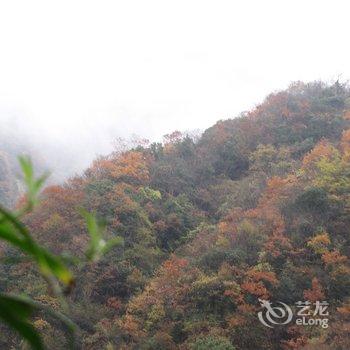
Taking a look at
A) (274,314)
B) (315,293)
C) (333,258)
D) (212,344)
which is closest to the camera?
(212,344)

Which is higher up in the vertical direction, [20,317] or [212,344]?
[212,344]

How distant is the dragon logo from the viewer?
10.0 m

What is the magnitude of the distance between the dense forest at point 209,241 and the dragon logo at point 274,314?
16 cm

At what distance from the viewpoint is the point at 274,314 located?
1052 centimetres

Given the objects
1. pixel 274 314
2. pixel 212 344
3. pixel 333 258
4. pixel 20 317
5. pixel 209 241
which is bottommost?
pixel 20 317

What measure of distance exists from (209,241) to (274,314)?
4511 millimetres

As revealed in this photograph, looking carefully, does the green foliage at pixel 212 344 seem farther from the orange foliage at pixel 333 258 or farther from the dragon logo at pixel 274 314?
the orange foliage at pixel 333 258

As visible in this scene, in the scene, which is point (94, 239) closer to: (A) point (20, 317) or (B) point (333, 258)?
(A) point (20, 317)

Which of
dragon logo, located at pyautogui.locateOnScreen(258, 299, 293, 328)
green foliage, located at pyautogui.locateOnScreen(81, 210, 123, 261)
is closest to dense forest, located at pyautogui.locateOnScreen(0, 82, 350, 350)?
dragon logo, located at pyautogui.locateOnScreen(258, 299, 293, 328)

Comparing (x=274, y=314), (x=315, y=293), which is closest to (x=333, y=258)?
(x=315, y=293)

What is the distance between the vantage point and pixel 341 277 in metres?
10.7

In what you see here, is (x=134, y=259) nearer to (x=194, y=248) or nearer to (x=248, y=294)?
(x=194, y=248)

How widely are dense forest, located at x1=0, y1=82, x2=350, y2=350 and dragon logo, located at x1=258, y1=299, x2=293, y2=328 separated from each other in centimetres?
16

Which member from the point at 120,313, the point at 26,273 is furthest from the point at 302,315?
the point at 26,273
